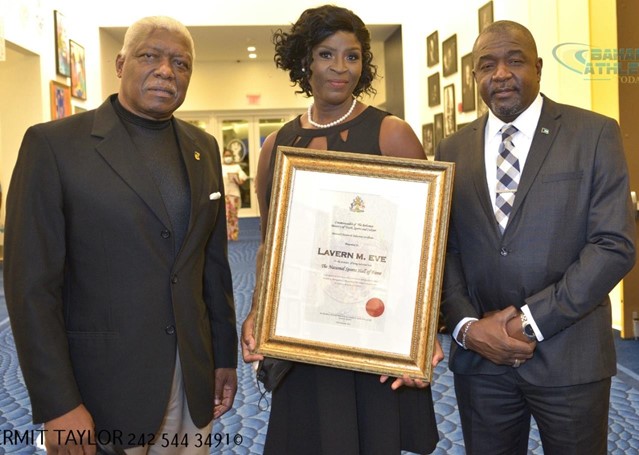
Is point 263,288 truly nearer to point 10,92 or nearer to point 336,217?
point 336,217

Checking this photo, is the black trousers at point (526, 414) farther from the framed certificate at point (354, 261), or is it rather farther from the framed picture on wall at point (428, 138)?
the framed picture on wall at point (428, 138)

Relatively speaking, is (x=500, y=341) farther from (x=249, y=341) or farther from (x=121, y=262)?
(x=121, y=262)

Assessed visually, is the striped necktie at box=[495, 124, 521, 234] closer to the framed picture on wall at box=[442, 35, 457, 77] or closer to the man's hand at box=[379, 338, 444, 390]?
the man's hand at box=[379, 338, 444, 390]

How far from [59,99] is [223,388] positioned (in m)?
9.19

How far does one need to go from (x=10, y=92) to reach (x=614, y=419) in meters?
9.01

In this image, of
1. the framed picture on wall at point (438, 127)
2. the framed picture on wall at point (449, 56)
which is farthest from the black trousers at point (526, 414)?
the framed picture on wall at point (438, 127)

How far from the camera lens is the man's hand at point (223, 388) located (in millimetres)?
2180

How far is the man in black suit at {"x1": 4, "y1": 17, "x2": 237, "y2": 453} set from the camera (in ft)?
5.70

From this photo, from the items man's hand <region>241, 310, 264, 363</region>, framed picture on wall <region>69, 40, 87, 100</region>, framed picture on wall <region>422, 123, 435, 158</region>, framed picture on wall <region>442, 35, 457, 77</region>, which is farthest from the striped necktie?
framed picture on wall <region>69, 40, 87, 100</region>

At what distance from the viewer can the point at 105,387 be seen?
6.04 ft

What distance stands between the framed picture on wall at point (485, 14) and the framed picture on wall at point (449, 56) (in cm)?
95

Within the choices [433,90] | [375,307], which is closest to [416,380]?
[375,307]

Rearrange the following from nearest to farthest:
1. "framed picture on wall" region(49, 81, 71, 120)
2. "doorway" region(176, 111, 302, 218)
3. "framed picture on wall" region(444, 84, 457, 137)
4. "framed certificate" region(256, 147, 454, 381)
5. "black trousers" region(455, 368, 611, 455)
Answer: "framed certificate" region(256, 147, 454, 381) → "black trousers" region(455, 368, 611, 455) → "framed picture on wall" region(444, 84, 457, 137) → "framed picture on wall" region(49, 81, 71, 120) → "doorway" region(176, 111, 302, 218)

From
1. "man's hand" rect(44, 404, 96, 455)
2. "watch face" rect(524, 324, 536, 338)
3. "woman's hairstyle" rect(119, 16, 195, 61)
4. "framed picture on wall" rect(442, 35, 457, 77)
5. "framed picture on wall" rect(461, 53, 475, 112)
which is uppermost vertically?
"framed picture on wall" rect(442, 35, 457, 77)
